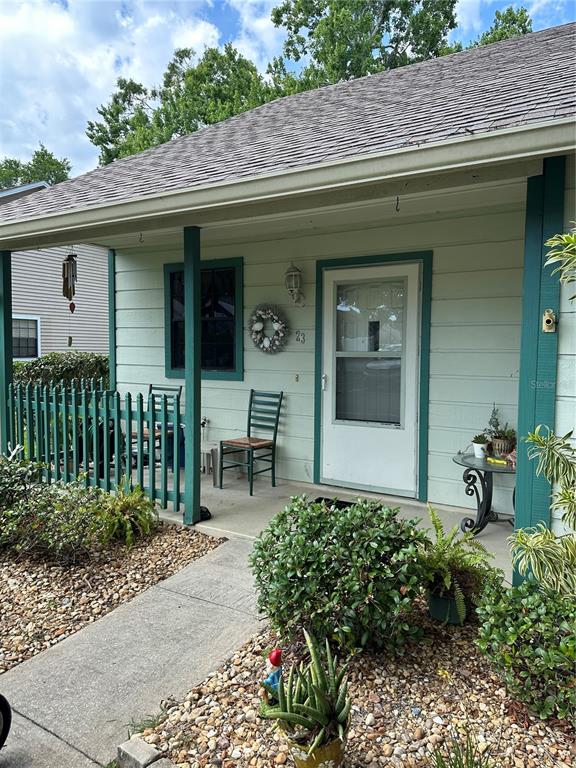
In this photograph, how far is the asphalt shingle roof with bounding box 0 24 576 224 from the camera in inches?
109

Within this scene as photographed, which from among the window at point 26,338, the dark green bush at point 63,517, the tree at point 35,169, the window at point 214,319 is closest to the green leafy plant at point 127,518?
the dark green bush at point 63,517

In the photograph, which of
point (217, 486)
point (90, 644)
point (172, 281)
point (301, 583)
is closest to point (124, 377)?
point (172, 281)

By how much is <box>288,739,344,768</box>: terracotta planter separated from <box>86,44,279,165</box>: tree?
58.9ft

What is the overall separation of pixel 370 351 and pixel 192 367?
5.34ft

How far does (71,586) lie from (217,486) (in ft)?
6.36

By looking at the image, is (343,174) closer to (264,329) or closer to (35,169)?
(264,329)

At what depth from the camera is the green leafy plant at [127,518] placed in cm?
358

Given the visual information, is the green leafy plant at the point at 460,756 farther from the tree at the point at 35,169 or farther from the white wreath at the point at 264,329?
the tree at the point at 35,169

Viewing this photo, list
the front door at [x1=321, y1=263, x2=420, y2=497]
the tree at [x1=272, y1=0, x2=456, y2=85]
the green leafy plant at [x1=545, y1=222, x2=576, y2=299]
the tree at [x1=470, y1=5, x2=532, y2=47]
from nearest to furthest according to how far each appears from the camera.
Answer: the green leafy plant at [x1=545, y1=222, x2=576, y2=299] → the front door at [x1=321, y1=263, x2=420, y2=497] → the tree at [x1=470, y1=5, x2=532, y2=47] → the tree at [x1=272, y1=0, x2=456, y2=85]

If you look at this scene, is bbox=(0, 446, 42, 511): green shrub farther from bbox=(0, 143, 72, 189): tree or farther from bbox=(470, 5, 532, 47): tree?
bbox=(0, 143, 72, 189): tree

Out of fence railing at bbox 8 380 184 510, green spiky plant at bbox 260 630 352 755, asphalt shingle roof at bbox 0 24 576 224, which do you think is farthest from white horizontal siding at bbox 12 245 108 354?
green spiky plant at bbox 260 630 352 755

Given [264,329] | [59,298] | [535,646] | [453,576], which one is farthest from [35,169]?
[535,646]

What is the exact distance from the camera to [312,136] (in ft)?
12.1

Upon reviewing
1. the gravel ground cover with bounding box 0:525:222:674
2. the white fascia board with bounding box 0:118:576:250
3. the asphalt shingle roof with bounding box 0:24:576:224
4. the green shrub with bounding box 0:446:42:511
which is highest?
the asphalt shingle roof with bounding box 0:24:576:224
